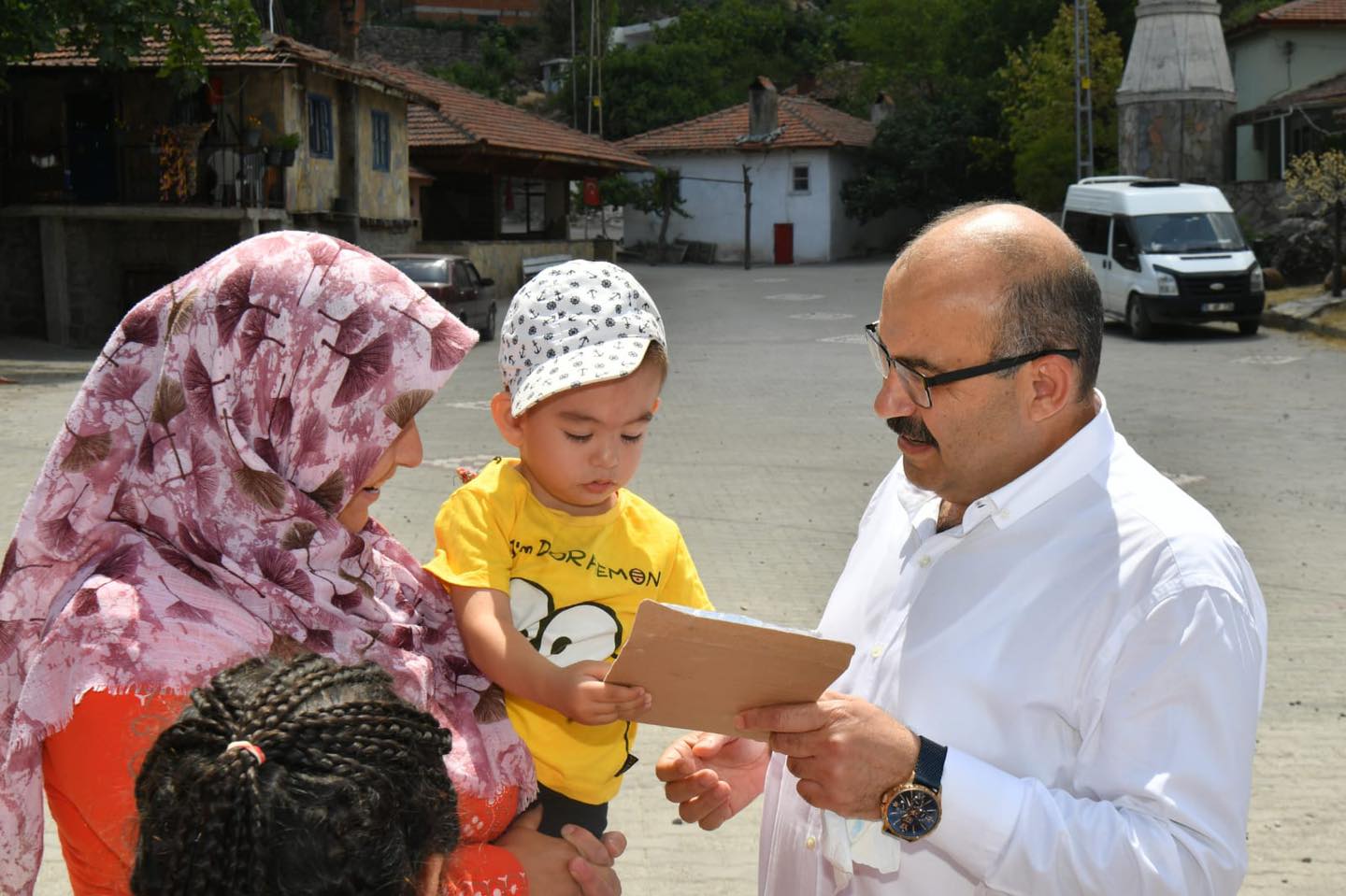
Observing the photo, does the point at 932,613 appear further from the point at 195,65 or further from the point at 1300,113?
the point at 1300,113

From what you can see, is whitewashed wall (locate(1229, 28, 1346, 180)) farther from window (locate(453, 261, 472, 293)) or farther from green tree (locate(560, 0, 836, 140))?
window (locate(453, 261, 472, 293))

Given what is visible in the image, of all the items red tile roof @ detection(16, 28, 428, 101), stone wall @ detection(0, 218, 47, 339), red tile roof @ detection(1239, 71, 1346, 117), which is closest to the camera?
red tile roof @ detection(16, 28, 428, 101)

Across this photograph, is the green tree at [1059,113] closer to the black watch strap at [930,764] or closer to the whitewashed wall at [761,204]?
the whitewashed wall at [761,204]

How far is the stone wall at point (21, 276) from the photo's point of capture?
28.0m

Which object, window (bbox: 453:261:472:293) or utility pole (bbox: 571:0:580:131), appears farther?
utility pole (bbox: 571:0:580:131)

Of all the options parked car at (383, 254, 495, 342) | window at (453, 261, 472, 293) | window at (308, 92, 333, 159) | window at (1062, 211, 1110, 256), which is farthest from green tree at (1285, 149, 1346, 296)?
window at (308, 92, 333, 159)

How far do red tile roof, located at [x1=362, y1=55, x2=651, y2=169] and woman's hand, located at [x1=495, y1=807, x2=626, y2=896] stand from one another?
35.5 meters

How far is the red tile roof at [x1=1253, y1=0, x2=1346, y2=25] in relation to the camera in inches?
1713

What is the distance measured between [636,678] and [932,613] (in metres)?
0.60

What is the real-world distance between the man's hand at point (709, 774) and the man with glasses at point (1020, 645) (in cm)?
16

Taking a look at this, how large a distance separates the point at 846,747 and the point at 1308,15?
47.9 m

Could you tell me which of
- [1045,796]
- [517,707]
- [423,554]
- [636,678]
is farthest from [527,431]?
Answer: [423,554]

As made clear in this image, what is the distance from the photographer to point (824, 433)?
14406 mm

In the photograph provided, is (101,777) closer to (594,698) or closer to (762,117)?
(594,698)
